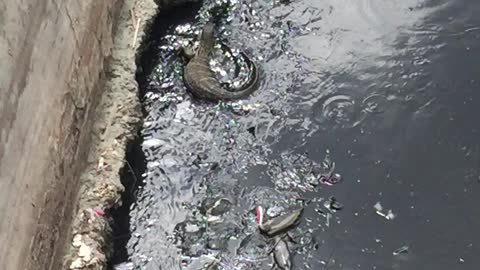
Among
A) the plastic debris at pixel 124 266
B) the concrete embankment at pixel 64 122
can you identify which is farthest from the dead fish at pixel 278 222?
the concrete embankment at pixel 64 122

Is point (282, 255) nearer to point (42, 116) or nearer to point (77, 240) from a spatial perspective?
point (77, 240)

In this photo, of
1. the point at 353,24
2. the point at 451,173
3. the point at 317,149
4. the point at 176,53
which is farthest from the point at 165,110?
the point at 451,173

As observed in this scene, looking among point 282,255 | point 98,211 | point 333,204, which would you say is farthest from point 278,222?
point 98,211

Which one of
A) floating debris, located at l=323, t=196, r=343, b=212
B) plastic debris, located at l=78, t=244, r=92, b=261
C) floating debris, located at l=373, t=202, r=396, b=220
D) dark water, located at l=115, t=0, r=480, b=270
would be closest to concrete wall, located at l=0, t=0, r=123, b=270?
plastic debris, located at l=78, t=244, r=92, b=261

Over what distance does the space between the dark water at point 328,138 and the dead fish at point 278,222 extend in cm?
6

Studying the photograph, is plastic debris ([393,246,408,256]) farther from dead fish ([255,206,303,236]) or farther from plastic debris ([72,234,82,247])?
plastic debris ([72,234,82,247])

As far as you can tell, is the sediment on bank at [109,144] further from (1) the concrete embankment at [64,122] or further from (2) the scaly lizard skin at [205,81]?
(2) the scaly lizard skin at [205,81]

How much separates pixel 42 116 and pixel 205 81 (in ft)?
5.56

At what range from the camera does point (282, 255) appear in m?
5.00

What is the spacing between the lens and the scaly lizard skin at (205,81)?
5859 millimetres

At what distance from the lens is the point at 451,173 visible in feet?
17.5

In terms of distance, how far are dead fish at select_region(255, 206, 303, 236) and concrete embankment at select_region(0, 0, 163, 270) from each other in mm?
940

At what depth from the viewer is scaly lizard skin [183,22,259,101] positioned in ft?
19.2

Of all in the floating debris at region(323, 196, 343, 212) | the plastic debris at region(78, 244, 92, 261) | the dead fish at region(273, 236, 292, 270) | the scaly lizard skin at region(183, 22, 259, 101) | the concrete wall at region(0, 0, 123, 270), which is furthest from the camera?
the scaly lizard skin at region(183, 22, 259, 101)
